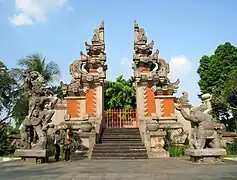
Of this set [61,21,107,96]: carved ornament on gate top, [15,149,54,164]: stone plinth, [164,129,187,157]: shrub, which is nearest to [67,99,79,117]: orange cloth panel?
[61,21,107,96]: carved ornament on gate top

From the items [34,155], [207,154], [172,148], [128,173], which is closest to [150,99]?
[172,148]

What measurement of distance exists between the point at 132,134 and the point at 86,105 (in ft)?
13.6

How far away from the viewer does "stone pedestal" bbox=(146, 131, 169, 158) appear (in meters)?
14.9

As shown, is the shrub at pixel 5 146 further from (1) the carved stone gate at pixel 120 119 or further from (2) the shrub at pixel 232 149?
(2) the shrub at pixel 232 149

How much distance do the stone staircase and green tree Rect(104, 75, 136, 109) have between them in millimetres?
16343

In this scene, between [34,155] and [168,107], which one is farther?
[168,107]

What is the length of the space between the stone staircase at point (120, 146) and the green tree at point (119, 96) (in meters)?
16.3

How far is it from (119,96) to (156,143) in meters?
19.5

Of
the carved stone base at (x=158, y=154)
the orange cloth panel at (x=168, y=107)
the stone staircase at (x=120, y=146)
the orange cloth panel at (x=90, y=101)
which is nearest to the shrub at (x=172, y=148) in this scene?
the carved stone base at (x=158, y=154)

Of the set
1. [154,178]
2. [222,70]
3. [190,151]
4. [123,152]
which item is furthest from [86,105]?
[222,70]

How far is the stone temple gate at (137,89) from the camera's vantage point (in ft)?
64.1

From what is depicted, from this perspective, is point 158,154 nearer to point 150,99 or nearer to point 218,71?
point 150,99

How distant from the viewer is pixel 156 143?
50.8 ft

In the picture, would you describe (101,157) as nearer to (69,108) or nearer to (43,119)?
(43,119)
